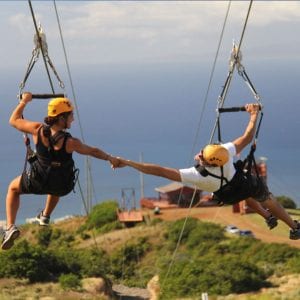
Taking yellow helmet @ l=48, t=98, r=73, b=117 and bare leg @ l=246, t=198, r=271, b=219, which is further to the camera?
bare leg @ l=246, t=198, r=271, b=219

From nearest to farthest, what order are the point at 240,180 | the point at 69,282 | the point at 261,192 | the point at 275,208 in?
1. the point at 240,180
2. the point at 261,192
3. the point at 275,208
4. the point at 69,282

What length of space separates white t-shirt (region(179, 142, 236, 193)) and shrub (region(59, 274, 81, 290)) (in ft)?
65.1

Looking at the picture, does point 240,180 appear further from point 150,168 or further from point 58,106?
point 58,106

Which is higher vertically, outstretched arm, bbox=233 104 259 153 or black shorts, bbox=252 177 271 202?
outstretched arm, bbox=233 104 259 153

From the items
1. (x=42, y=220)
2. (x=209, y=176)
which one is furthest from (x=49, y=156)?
(x=209, y=176)

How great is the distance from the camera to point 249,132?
829 cm

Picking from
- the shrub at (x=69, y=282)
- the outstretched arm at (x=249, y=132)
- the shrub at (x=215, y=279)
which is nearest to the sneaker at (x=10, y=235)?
the outstretched arm at (x=249, y=132)

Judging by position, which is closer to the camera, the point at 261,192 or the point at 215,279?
the point at 261,192

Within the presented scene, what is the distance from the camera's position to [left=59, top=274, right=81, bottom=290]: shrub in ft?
88.9

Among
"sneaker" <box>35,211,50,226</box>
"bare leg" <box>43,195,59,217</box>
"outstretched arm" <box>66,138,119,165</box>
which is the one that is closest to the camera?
"outstretched arm" <box>66,138,119,165</box>

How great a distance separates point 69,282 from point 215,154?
20.6 m

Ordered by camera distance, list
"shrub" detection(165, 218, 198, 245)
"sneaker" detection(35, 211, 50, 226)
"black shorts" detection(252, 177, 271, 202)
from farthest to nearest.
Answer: "shrub" detection(165, 218, 198, 245) → "sneaker" detection(35, 211, 50, 226) → "black shorts" detection(252, 177, 271, 202)

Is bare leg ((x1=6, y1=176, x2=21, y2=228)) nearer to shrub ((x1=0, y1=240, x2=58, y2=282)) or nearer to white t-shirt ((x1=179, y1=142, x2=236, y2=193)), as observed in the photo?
white t-shirt ((x1=179, y1=142, x2=236, y2=193))

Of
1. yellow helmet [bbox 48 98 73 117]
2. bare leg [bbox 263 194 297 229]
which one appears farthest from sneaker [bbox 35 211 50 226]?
bare leg [bbox 263 194 297 229]
